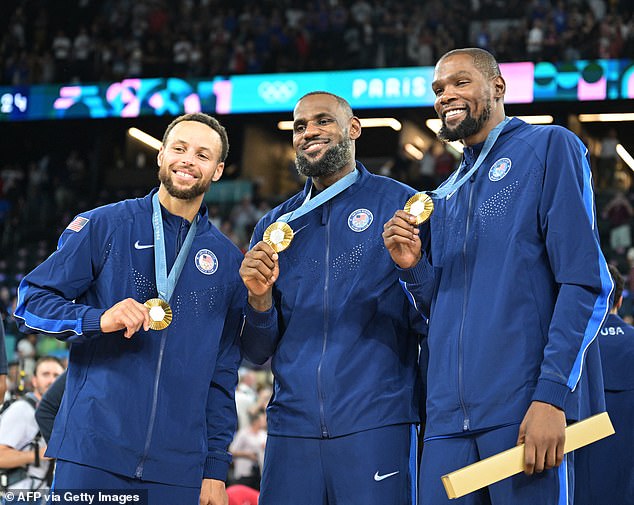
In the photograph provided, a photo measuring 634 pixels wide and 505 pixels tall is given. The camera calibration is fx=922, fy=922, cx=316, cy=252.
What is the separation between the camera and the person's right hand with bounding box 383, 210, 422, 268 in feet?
10.3

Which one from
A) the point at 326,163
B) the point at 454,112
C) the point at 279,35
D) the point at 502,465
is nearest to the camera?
the point at 502,465

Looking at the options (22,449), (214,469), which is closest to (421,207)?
(214,469)

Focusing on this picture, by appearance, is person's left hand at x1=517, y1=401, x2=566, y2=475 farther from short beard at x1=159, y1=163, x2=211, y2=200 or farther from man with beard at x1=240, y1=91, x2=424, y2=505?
short beard at x1=159, y1=163, x2=211, y2=200

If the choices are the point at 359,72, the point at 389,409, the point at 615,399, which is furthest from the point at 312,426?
the point at 359,72

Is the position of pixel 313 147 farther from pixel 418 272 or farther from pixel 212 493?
pixel 212 493

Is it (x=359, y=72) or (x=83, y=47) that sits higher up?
(x=83, y=47)

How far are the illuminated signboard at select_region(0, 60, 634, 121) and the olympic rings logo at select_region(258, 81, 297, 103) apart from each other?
22 millimetres

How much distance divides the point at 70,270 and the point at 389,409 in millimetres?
1292

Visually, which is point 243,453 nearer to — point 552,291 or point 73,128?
point 552,291

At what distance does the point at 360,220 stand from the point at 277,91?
1672 centimetres

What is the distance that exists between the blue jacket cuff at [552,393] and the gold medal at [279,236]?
1.14 metres

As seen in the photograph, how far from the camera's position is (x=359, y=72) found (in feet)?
64.6

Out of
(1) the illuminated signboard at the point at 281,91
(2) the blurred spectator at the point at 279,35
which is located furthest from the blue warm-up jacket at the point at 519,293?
(2) the blurred spectator at the point at 279,35

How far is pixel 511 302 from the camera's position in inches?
117
